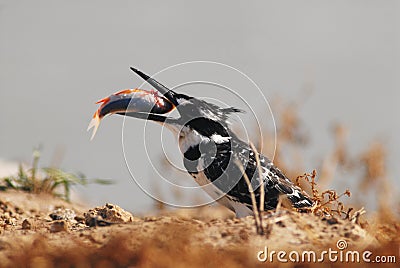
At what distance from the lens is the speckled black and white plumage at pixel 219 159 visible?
5.03m

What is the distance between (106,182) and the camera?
764cm

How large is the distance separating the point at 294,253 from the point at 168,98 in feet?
6.87

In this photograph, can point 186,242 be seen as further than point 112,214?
No

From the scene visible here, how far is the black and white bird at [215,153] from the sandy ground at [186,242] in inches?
34.9

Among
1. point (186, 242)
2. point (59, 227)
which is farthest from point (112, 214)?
point (186, 242)

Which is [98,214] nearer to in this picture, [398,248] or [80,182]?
[398,248]

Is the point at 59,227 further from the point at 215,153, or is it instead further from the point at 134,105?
the point at 215,153

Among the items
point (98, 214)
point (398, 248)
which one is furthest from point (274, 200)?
point (398, 248)

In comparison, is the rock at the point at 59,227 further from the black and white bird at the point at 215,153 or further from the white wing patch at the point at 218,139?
the white wing patch at the point at 218,139

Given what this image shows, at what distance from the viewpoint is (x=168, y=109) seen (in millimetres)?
5324

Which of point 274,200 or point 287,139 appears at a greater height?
point 287,139

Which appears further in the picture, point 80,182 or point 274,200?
point 80,182

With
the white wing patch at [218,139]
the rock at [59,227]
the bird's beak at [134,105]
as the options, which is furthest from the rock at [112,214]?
the white wing patch at [218,139]

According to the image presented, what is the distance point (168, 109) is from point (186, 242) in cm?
193
